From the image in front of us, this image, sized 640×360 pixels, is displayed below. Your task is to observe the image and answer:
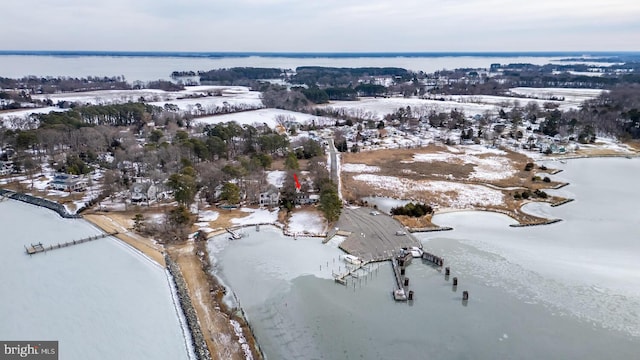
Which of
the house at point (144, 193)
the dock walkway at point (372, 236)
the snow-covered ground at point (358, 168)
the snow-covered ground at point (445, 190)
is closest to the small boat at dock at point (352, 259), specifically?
the dock walkway at point (372, 236)

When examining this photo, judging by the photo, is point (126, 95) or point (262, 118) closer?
point (262, 118)

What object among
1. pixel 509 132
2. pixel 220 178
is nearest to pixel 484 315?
pixel 220 178

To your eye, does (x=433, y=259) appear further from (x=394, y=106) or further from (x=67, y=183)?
(x=394, y=106)

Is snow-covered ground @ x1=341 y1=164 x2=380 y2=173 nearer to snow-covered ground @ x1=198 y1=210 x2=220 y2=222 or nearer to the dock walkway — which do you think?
the dock walkway

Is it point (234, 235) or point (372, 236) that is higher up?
point (372, 236)

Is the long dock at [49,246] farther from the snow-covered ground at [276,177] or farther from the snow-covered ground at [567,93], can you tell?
the snow-covered ground at [567,93]

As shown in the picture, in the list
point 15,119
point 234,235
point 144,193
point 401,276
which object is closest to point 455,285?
point 401,276

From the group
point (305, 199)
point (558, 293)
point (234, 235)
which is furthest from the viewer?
point (305, 199)
